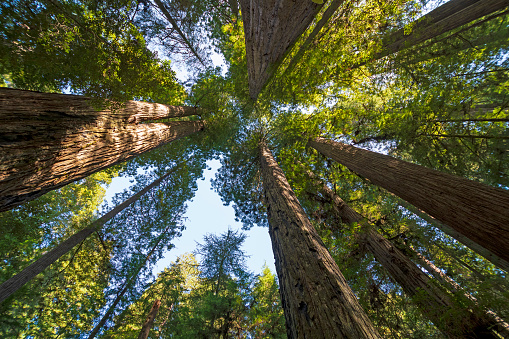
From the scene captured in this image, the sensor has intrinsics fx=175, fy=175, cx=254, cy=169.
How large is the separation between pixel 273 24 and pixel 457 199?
3.62 metres

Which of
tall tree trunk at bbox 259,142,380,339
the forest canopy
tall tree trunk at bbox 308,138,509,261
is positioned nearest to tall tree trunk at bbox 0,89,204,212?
the forest canopy

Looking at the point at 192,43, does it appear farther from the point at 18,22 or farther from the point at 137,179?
the point at 137,179

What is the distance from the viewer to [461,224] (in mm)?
1930

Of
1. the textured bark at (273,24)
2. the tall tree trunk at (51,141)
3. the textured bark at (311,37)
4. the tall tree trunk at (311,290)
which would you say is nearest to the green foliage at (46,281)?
the tall tree trunk at (51,141)

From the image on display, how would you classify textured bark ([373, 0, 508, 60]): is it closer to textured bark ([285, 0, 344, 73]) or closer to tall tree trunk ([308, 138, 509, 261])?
textured bark ([285, 0, 344, 73])

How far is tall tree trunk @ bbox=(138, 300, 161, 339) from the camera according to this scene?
743 cm

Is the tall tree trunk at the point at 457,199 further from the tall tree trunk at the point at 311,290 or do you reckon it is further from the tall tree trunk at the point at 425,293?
the tall tree trunk at the point at 311,290

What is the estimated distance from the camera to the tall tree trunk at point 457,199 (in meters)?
1.71

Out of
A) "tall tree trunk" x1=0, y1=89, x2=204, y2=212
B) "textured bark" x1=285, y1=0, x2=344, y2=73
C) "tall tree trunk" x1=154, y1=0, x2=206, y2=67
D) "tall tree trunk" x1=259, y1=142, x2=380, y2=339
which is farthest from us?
"tall tree trunk" x1=154, y1=0, x2=206, y2=67

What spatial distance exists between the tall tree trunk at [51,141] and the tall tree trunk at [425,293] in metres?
4.90

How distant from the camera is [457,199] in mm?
2041

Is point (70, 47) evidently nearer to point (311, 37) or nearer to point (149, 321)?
point (311, 37)

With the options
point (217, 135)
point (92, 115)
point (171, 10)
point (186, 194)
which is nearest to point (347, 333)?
point (92, 115)

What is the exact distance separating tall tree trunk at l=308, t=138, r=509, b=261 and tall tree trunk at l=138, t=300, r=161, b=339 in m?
10.6
